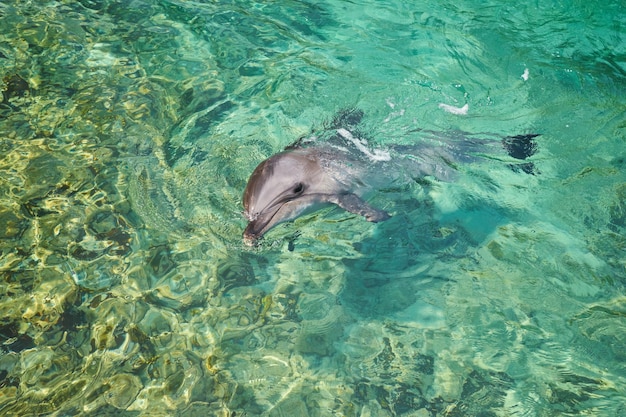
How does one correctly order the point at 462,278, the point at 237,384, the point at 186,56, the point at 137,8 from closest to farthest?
the point at 237,384 → the point at 462,278 → the point at 186,56 → the point at 137,8

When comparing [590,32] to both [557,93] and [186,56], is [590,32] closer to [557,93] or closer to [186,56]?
[557,93]

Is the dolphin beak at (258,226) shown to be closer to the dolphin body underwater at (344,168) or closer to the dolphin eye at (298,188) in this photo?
the dolphin body underwater at (344,168)

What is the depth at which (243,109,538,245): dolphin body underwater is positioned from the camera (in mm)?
4820

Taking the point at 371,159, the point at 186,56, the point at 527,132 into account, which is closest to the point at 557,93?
the point at 527,132

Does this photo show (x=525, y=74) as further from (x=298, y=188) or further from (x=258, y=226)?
(x=258, y=226)

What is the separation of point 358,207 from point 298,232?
598 mm

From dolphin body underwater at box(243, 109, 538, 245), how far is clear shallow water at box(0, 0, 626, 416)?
0.74 feet

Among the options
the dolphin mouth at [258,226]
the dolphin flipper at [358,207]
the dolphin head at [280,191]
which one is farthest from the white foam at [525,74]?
the dolphin mouth at [258,226]

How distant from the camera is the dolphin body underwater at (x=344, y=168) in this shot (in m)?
4.82

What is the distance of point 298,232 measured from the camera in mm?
5301

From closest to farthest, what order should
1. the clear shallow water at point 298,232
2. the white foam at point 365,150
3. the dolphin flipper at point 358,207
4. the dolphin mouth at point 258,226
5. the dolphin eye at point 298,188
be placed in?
the clear shallow water at point 298,232 → the dolphin mouth at point 258,226 → the dolphin eye at point 298,188 → the dolphin flipper at point 358,207 → the white foam at point 365,150

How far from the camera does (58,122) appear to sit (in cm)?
654

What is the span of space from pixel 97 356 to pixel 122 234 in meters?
1.29

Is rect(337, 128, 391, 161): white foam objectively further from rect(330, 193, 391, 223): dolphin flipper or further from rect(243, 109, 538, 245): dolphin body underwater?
rect(330, 193, 391, 223): dolphin flipper
